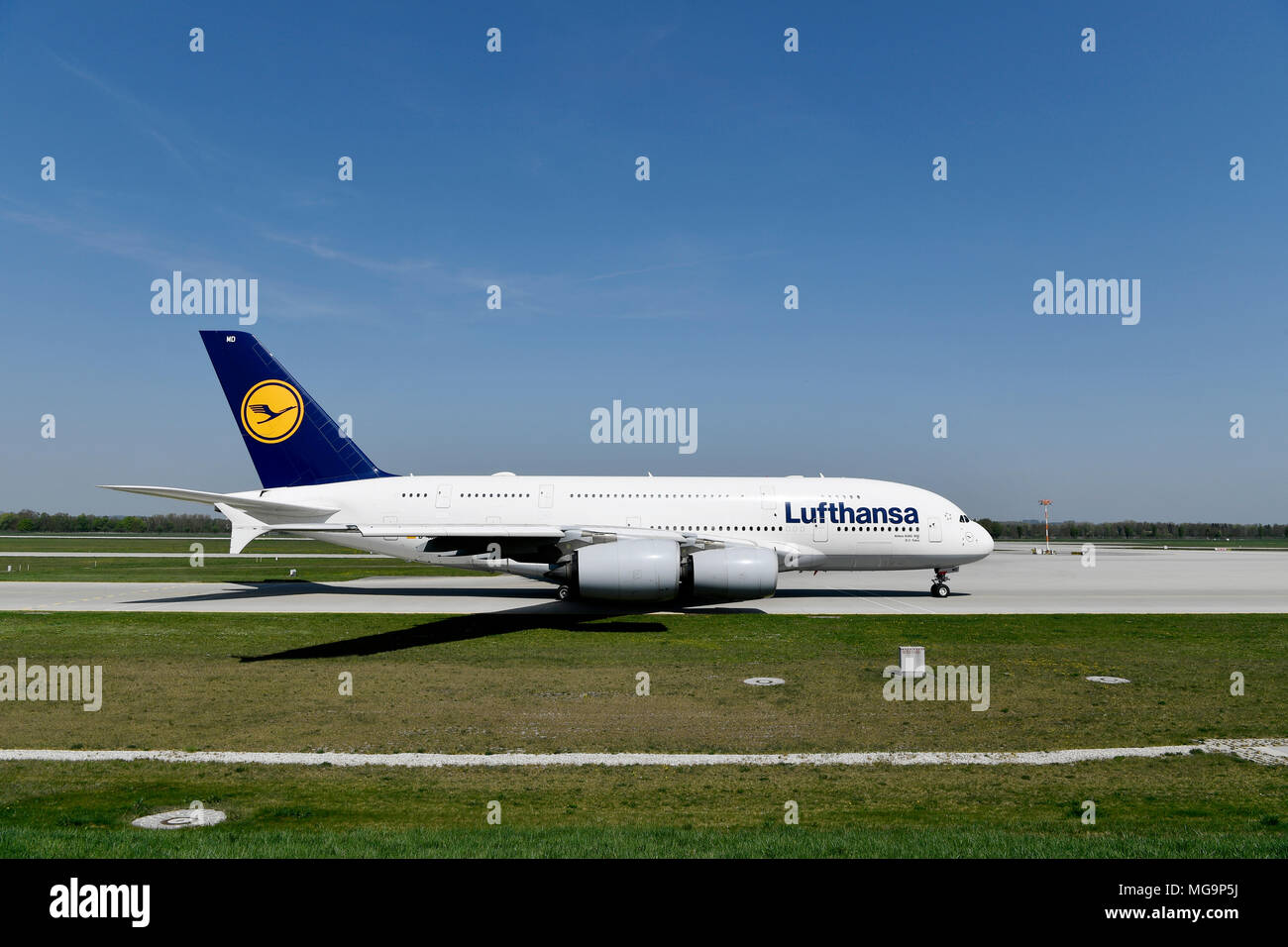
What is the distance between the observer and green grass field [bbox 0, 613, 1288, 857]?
6715mm

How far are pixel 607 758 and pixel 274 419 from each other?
24.7m

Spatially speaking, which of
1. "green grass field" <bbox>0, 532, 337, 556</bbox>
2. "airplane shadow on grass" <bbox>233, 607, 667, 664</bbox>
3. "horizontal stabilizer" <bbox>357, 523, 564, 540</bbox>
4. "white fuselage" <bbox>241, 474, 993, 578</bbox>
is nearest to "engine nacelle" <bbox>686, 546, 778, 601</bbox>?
"airplane shadow on grass" <bbox>233, 607, 667, 664</bbox>

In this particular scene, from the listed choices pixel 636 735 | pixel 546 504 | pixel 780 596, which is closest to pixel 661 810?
pixel 636 735

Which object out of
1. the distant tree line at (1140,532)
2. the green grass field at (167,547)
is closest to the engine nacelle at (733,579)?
the green grass field at (167,547)

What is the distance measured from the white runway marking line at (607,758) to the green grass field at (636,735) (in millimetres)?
282

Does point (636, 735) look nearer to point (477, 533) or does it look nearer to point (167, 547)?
point (477, 533)

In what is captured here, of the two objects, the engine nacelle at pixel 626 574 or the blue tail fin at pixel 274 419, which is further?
the blue tail fin at pixel 274 419

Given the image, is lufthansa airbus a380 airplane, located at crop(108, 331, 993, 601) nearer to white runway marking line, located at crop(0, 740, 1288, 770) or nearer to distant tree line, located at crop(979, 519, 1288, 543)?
white runway marking line, located at crop(0, 740, 1288, 770)

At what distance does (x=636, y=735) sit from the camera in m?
11.0

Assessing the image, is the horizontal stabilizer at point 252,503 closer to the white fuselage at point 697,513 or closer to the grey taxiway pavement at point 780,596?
the white fuselage at point 697,513

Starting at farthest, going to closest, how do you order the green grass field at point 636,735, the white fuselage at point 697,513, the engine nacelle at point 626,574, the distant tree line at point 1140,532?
1. the distant tree line at point 1140,532
2. the white fuselage at point 697,513
3. the engine nacelle at point 626,574
4. the green grass field at point 636,735

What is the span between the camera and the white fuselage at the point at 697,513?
1113 inches
